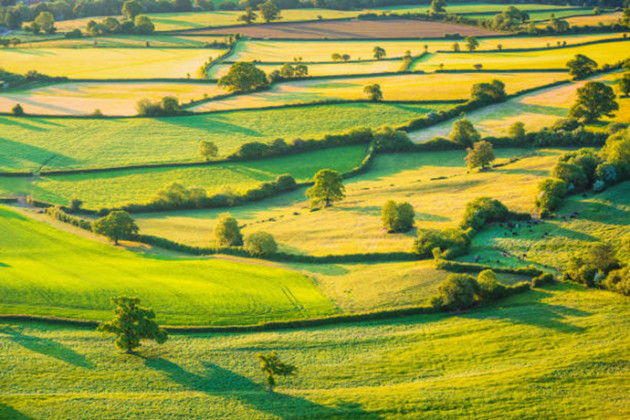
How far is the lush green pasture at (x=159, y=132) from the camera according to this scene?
12038 cm

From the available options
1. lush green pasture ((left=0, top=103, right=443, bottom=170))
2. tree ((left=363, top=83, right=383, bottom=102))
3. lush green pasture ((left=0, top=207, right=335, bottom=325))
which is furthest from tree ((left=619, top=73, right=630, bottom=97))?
lush green pasture ((left=0, top=207, right=335, bottom=325))

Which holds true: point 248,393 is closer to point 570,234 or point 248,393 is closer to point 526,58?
point 570,234

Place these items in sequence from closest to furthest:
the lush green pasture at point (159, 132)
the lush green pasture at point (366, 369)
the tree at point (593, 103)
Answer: the lush green pasture at point (366, 369)
the lush green pasture at point (159, 132)
the tree at point (593, 103)

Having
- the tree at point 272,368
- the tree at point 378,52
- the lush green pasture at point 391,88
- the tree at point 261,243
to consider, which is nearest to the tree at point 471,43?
the tree at point 378,52

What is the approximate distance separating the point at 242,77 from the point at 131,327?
342ft

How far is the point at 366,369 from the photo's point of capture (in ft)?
186

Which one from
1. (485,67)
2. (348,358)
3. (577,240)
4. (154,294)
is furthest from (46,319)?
(485,67)

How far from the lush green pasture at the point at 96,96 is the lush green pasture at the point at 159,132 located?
7.33m

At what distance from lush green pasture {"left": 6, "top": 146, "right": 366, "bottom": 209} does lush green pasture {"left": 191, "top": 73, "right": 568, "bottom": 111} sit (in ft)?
96.0

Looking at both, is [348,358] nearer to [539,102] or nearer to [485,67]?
[539,102]

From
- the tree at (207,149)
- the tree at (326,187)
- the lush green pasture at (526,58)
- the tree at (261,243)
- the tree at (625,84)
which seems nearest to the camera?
the tree at (261,243)

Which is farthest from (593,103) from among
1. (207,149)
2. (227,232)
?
(227,232)

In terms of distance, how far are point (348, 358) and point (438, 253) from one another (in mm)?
23370

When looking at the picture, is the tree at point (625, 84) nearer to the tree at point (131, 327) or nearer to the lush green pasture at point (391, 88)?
the lush green pasture at point (391, 88)
